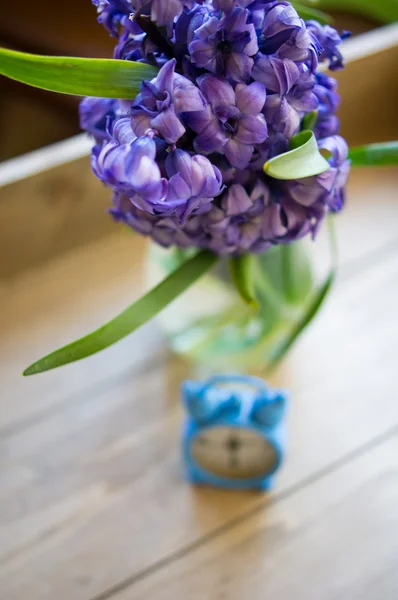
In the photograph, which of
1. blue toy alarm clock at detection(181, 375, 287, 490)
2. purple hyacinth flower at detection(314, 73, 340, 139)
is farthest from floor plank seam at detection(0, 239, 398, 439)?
purple hyacinth flower at detection(314, 73, 340, 139)

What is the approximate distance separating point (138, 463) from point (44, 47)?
2.39 ft

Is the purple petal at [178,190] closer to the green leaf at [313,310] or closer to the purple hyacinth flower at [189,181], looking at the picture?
the purple hyacinth flower at [189,181]

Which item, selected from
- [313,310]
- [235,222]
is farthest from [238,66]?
[313,310]

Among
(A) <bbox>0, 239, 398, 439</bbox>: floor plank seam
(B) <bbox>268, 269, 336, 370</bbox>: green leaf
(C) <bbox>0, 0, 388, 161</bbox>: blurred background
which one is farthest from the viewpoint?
(C) <bbox>0, 0, 388, 161</bbox>: blurred background

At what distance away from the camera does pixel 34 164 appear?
770mm

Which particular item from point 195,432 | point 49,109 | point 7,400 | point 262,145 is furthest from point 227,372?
point 49,109

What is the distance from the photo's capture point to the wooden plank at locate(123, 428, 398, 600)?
586 millimetres

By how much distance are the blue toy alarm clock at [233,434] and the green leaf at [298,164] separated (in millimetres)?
240

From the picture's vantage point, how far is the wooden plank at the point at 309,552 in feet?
1.92

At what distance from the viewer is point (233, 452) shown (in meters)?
0.64

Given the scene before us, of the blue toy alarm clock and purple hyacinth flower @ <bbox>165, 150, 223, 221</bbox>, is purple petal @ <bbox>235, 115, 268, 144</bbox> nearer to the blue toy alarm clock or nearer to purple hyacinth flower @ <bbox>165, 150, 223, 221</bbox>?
purple hyacinth flower @ <bbox>165, 150, 223, 221</bbox>

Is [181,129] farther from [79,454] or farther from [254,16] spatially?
[79,454]

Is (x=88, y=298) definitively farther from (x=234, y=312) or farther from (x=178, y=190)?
(x=178, y=190)

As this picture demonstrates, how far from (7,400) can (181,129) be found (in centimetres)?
42
